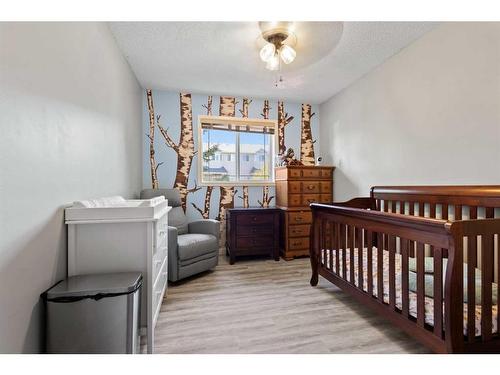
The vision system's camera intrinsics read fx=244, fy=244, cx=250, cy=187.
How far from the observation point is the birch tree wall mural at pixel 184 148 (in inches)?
136

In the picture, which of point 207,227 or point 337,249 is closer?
point 337,249

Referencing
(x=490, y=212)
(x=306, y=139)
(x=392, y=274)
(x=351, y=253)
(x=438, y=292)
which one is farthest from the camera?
(x=306, y=139)

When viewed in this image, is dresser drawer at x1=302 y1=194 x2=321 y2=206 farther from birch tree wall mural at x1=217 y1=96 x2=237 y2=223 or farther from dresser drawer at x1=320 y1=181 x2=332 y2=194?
birch tree wall mural at x1=217 y1=96 x2=237 y2=223

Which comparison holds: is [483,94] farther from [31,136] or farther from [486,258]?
[31,136]

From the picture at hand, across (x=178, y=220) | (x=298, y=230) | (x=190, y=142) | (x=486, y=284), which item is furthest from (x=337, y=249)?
(x=190, y=142)

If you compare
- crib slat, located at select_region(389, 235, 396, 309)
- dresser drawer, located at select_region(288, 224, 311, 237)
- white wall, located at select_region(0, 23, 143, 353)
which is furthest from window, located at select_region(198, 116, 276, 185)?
crib slat, located at select_region(389, 235, 396, 309)

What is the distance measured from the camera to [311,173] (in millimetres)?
3424

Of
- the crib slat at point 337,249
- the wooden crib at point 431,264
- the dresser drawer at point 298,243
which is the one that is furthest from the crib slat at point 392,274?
the dresser drawer at point 298,243

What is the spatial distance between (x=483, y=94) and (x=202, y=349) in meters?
2.61

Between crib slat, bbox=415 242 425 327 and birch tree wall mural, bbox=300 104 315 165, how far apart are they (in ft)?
9.02

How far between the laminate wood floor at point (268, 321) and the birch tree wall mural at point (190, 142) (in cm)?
129

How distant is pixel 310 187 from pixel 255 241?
1071 mm

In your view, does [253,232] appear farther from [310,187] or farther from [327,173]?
[327,173]
